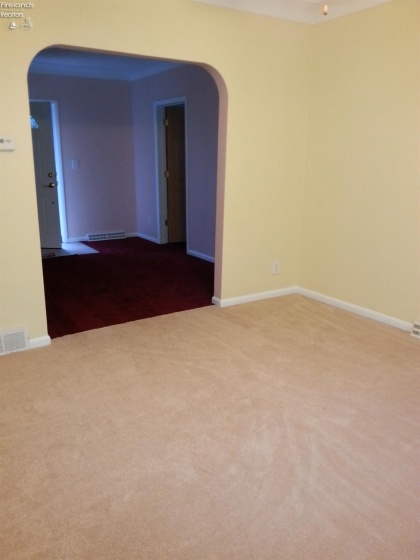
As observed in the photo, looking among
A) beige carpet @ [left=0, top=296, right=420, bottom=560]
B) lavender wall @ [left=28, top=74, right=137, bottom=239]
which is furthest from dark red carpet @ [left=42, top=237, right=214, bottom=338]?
lavender wall @ [left=28, top=74, right=137, bottom=239]

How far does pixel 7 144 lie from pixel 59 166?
4.24 m

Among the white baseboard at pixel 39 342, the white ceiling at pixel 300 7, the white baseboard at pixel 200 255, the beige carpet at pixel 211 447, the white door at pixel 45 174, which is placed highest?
the white ceiling at pixel 300 7

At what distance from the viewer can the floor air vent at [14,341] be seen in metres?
3.23

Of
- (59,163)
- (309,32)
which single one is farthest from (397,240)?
(59,163)

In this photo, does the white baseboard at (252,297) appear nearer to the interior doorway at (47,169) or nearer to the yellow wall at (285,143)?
the yellow wall at (285,143)

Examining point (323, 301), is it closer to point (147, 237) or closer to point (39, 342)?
point (39, 342)

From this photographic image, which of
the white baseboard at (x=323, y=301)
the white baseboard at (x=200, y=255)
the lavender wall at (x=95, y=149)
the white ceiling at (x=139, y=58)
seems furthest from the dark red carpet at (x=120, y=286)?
the white ceiling at (x=139, y=58)

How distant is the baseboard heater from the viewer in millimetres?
7418

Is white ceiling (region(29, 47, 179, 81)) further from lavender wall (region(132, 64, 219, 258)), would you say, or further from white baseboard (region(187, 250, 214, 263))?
white baseboard (region(187, 250, 214, 263))

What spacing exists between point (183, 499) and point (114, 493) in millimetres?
306

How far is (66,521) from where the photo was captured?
1824 mm

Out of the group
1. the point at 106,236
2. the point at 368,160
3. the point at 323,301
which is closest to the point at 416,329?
the point at 323,301

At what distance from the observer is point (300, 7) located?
391 centimetres

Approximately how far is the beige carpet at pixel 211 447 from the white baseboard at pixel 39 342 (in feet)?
0.22
